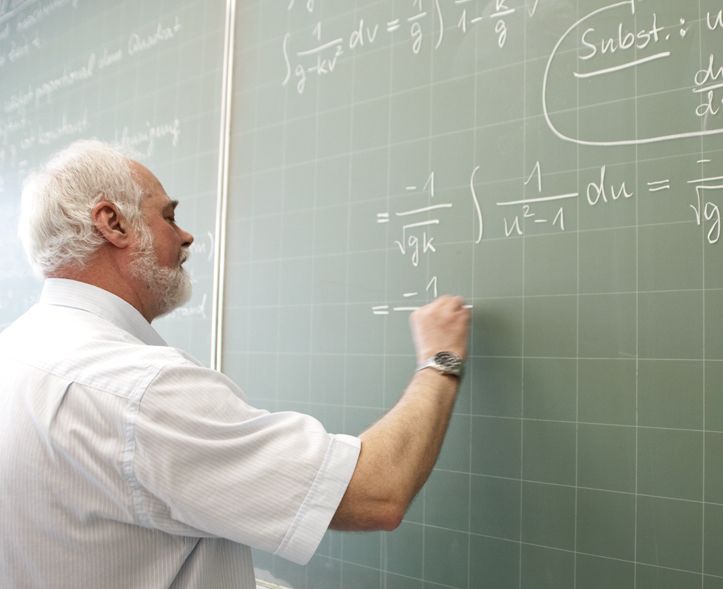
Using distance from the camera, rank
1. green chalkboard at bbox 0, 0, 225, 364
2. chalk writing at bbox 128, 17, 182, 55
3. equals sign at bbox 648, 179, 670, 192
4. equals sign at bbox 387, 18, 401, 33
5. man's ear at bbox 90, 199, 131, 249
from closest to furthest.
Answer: equals sign at bbox 648, 179, 670, 192 → man's ear at bbox 90, 199, 131, 249 → equals sign at bbox 387, 18, 401, 33 → green chalkboard at bbox 0, 0, 225, 364 → chalk writing at bbox 128, 17, 182, 55

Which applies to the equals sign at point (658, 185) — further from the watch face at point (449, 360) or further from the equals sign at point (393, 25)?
the equals sign at point (393, 25)

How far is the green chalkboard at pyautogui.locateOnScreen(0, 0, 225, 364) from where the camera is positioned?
1.52 metres

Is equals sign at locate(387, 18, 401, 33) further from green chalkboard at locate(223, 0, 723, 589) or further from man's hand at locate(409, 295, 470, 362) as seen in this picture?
man's hand at locate(409, 295, 470, 362)

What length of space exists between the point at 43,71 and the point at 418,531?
170cm

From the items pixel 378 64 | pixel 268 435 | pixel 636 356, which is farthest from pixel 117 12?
pixel 636 356

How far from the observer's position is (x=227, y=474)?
80 cm

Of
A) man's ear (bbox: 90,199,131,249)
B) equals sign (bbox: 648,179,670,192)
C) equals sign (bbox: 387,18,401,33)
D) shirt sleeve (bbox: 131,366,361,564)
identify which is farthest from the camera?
equals sign (bbox: 387,18,401,33)

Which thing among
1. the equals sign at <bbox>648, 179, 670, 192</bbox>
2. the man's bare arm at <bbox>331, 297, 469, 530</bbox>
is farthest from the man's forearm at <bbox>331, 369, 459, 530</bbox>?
the equals sign at <bbox>648, 179, 670, 192</bbox>

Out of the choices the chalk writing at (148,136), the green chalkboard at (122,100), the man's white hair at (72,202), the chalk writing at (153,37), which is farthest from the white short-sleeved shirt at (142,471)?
the chalk writing at (153,37)

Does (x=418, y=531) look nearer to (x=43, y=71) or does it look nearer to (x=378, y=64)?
(x=378, y=64)

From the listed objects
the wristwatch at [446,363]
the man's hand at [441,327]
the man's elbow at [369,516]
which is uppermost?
the man's hand at [441,327]

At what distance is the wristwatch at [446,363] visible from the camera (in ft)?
3.20

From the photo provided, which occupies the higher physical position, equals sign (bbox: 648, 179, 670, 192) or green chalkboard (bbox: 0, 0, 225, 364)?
green chalkboard (bbox: 0, 0, 225, 364)

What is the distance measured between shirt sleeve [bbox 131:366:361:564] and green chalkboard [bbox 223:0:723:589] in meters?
0.33
